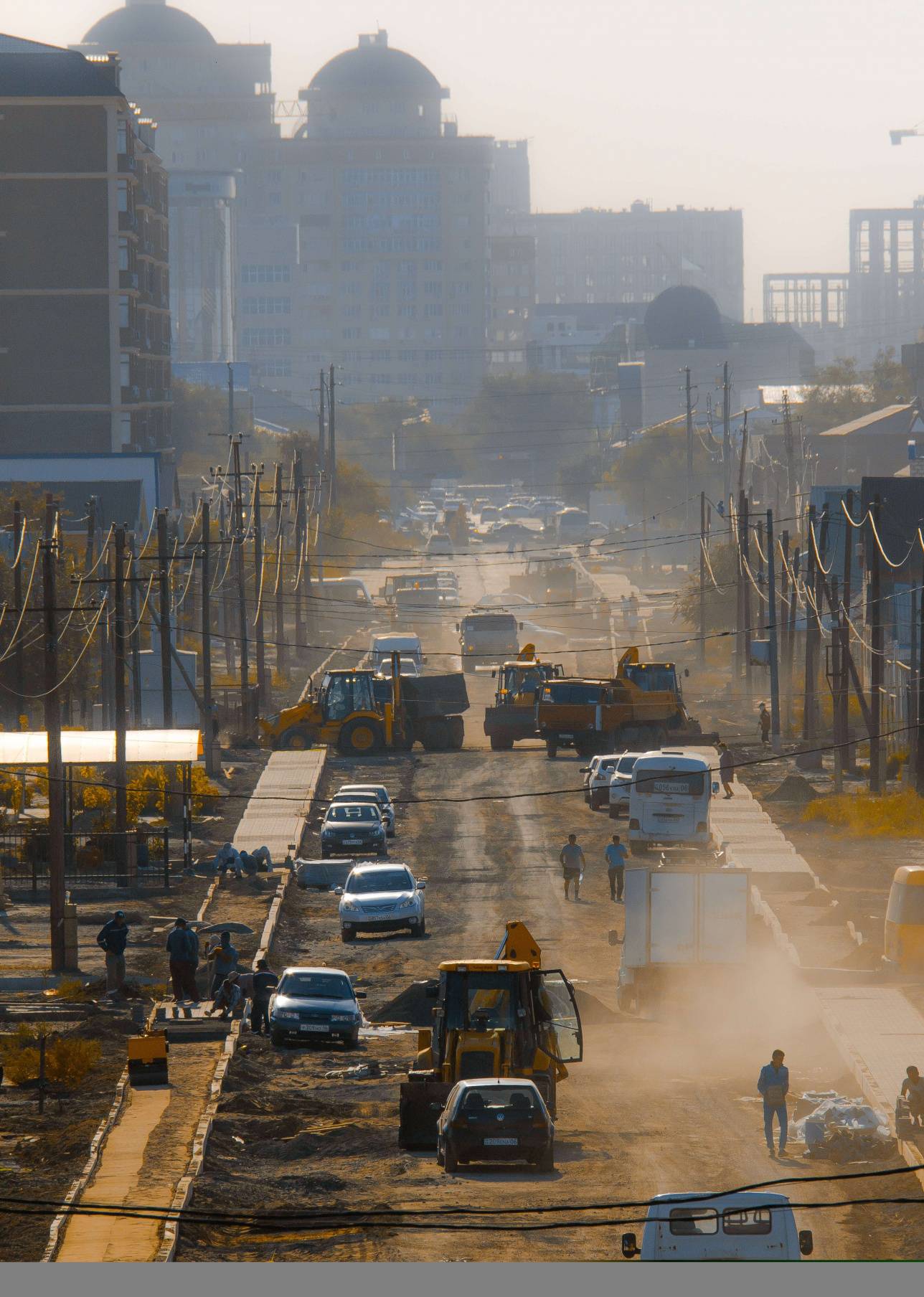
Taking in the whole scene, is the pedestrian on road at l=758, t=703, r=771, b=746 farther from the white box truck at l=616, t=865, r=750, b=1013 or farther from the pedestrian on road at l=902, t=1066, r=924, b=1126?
the pedestrian on road at l=902, t=1066, r=924, b=1126

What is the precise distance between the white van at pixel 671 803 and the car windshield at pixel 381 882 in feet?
20.4

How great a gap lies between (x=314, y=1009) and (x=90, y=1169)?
6903 millimetres

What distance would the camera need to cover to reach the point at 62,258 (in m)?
103

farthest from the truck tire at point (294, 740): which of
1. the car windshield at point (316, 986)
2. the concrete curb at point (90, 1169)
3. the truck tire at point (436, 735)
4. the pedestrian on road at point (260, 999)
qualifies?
the concrete curb at point (90, 1169)

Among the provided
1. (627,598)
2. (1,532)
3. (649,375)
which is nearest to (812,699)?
(1,532)

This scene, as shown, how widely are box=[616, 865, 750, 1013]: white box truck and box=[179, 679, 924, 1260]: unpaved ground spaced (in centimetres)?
49

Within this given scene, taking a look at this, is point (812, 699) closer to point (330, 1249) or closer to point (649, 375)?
point (330, 1249)

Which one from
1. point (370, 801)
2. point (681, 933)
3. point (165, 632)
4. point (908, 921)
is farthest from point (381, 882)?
point (165, 632)

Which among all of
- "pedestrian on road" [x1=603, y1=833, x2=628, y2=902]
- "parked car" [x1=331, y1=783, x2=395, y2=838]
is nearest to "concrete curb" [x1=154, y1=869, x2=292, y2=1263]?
"pedestrian on road" [x1=603, y1=833, x2=628, y2=902]

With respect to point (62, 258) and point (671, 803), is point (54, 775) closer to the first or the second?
point (671, 803)

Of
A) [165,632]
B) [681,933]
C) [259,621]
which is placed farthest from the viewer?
[259,621]

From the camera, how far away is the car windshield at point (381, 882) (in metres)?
36.2

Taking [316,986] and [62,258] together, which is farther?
[62,258]

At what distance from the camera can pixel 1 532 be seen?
223 ft
